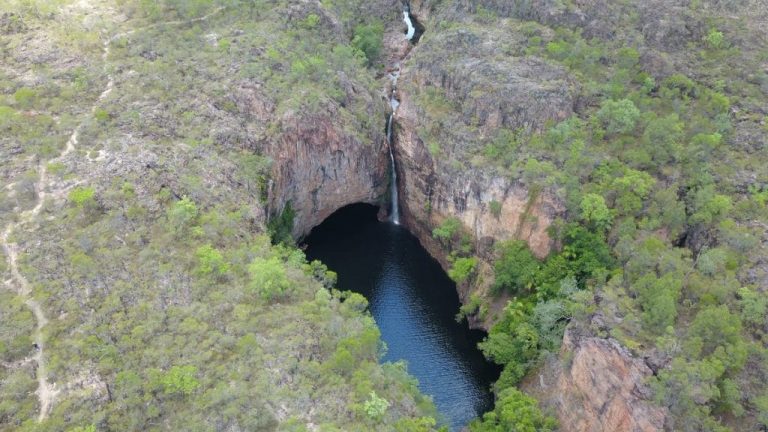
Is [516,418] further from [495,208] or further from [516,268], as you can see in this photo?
[495,208]

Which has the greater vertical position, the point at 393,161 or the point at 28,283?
the point at 393,161

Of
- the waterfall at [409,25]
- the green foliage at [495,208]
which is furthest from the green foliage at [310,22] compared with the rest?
the green foliage at [495,208]

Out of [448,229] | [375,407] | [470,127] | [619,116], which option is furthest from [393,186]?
[375,407]

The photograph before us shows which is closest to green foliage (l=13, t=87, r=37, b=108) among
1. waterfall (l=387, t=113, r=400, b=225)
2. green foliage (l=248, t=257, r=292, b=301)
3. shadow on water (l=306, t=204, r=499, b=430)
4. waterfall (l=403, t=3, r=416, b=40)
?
green foliage (l=248, t=257, r=292, b=301)

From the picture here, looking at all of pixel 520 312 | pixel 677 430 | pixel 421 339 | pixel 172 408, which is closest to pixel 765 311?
pixel 677 430

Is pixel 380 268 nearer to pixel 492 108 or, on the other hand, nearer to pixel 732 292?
pixel 492 108

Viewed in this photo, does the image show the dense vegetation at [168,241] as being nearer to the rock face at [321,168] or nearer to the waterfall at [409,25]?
the rock face at [321,168]
